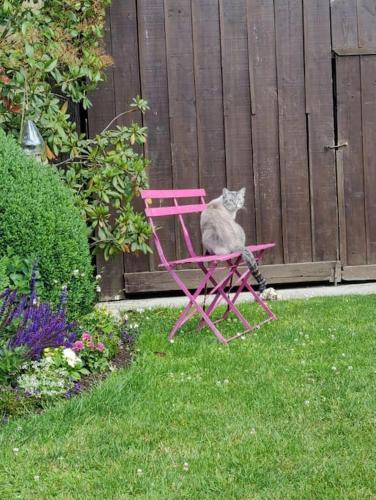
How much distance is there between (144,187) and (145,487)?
11.1ft

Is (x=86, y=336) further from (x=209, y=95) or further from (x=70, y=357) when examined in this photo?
(x=209, y=95)

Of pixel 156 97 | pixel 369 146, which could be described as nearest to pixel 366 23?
pixel 369 146

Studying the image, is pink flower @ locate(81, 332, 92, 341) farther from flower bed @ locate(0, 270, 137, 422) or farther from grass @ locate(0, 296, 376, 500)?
grass @ locate(0, 296, 376, 500)

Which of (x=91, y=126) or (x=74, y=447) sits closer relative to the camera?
(x=74, y=447)

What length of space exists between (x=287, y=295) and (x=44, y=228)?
9.35 feet

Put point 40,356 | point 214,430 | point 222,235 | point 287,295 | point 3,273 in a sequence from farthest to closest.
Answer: point 287,295 → point 222,235 → point 40,356 → point 3,273 → point 214,430

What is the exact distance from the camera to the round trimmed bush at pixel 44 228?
11.5ft

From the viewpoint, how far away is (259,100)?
20.0ft

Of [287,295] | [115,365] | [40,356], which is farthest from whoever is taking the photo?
[287,295]

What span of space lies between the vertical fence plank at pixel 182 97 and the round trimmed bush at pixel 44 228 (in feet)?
7.59

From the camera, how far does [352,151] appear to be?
244 inches

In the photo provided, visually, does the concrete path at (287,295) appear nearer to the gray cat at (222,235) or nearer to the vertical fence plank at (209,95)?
the vertical fence plank at (209,95)

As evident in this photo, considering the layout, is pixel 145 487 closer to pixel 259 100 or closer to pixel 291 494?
pixel 291 494

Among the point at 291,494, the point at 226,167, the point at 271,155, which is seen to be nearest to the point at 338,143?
the point at 271,155
